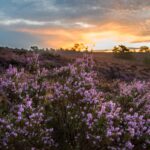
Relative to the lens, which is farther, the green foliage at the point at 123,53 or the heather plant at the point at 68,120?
the green foliage at the point at 123,53

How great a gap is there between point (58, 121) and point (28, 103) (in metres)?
0.94

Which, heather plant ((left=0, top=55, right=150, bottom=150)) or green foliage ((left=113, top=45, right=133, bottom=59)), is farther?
green foliage ((left=113, top=45, right=133, bottom=59))

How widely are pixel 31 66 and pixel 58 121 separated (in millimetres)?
7210

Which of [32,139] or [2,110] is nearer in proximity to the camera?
[32,139]

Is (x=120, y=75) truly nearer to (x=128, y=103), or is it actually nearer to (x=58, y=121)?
(x=128, y=103)

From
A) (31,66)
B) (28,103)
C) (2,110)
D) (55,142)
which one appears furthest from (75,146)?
(31,66)

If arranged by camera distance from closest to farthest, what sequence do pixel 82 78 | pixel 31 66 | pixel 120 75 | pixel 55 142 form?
pixel 55 142, pixel 82 78, pixel 31 66, pixel 120 75

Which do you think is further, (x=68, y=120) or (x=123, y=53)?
(x=123, y=53)

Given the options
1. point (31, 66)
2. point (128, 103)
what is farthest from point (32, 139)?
point (31, 66)

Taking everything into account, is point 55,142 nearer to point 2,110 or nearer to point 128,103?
point 2,110

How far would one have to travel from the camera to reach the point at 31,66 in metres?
15.9

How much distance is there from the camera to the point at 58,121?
8.89 m

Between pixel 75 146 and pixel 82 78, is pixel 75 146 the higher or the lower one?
the lower one

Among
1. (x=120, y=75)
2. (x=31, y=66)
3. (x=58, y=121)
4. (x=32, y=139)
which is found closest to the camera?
(x=32, y=139)
